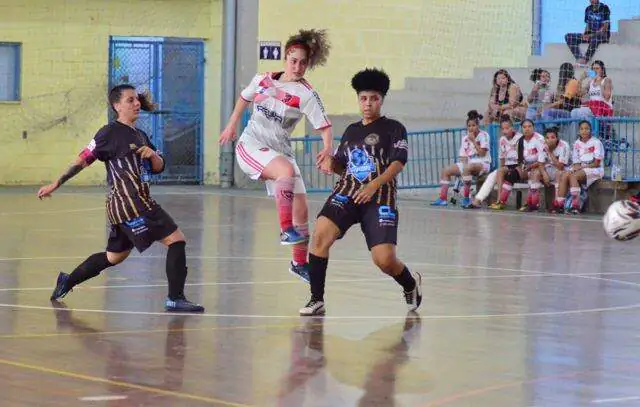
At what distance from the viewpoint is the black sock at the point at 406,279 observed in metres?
11.3

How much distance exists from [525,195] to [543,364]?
16800 mm

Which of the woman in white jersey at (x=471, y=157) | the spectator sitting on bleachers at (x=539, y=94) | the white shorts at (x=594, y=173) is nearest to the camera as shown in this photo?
the white shorts at (x=594, y=173)

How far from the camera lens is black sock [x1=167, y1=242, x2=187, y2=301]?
11102mm

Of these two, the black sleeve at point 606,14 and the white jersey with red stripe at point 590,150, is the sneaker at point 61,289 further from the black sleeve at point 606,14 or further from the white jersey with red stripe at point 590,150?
the black sleeve at point 606,14

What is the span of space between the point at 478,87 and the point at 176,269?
19.5 m

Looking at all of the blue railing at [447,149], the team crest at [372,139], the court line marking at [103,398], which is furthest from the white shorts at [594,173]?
the court line marking at [103,398]

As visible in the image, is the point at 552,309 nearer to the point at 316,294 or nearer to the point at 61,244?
the point at 316,294

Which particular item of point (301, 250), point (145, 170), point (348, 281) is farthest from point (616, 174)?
point (145, 170)

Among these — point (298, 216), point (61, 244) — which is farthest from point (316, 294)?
point (61, 244)

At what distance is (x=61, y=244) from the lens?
55.9 feet

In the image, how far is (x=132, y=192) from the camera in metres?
11.2

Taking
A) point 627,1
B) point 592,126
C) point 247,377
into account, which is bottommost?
point 247,377

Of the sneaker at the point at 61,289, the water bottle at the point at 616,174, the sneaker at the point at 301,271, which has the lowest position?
Answer: the sneaker at the point at 61,289

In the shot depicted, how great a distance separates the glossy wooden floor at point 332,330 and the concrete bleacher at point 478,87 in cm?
1019
